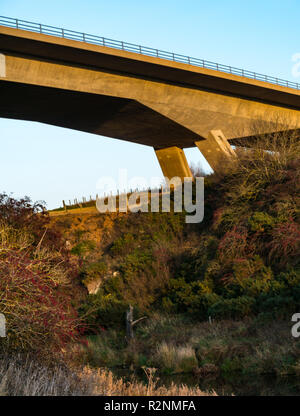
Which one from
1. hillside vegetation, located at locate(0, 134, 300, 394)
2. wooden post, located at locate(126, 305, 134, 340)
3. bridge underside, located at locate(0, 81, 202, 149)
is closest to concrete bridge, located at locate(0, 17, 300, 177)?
bridge underside, located at locate(0, 81, 202, 149)

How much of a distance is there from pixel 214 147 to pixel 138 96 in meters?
6.77

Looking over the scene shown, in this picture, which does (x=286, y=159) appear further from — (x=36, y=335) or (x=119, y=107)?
(x=36, y=335)

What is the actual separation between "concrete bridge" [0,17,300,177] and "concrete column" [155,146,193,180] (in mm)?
81

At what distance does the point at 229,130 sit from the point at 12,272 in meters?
29.3

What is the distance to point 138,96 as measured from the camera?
33125 mm

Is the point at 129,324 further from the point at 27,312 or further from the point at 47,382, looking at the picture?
the point at 47,382

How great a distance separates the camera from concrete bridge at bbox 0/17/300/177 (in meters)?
29.0

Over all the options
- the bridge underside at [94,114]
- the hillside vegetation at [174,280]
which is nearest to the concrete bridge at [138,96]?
the bridge underside at [94,114]

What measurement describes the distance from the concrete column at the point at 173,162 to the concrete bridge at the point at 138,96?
81 mm

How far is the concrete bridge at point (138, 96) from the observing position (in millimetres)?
29016

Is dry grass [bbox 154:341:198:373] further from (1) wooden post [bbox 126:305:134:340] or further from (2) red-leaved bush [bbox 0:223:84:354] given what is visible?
(2) red-leaved bush [bbox 0:223:84:354]

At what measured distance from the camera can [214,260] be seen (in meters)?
24.3

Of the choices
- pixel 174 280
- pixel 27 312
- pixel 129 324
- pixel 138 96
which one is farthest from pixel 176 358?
pixel 138 96
